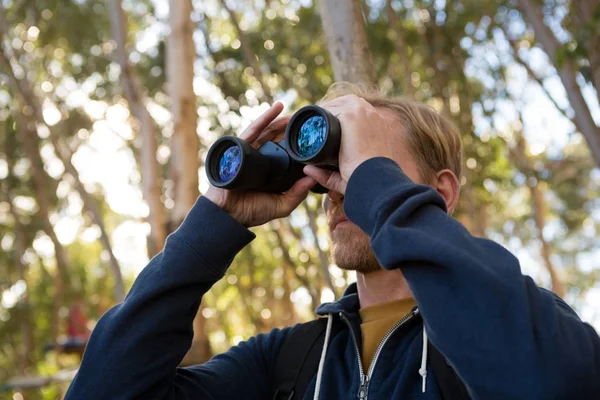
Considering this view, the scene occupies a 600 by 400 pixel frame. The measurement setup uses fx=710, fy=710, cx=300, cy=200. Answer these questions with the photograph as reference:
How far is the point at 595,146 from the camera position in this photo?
14.9ft

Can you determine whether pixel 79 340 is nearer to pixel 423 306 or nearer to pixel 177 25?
pixel 177 25

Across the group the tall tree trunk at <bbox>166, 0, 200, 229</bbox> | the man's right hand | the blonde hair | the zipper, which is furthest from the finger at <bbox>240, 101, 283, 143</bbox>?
the tall tree trunk at <bbox>166, 0, 200, 229</bbox>

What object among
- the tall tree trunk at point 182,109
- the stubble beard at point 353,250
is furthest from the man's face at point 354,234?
the tall tree trunk at point 182,109

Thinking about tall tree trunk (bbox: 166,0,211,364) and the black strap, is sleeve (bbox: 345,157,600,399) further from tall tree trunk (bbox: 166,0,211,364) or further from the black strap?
tall tree trunk (bbox: 166,0,211,364)

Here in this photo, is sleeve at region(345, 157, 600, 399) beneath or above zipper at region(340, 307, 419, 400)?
above

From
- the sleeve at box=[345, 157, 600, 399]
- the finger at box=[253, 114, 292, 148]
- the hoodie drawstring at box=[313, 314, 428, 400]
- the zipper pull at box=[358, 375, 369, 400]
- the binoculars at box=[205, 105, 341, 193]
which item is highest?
the finger at box=[253, 114, 292, 148]

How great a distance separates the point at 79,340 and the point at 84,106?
16.5 ft

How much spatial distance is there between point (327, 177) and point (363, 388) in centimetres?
49

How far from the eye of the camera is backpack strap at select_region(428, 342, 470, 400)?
1.46 meters

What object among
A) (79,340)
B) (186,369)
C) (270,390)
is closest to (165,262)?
(186,369)

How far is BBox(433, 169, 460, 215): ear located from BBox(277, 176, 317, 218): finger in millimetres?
335

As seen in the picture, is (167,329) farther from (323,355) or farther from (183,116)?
(183,116)

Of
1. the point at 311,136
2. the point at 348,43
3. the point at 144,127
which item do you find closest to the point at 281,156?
the point at 311,136

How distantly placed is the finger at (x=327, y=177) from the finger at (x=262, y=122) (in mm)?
241
